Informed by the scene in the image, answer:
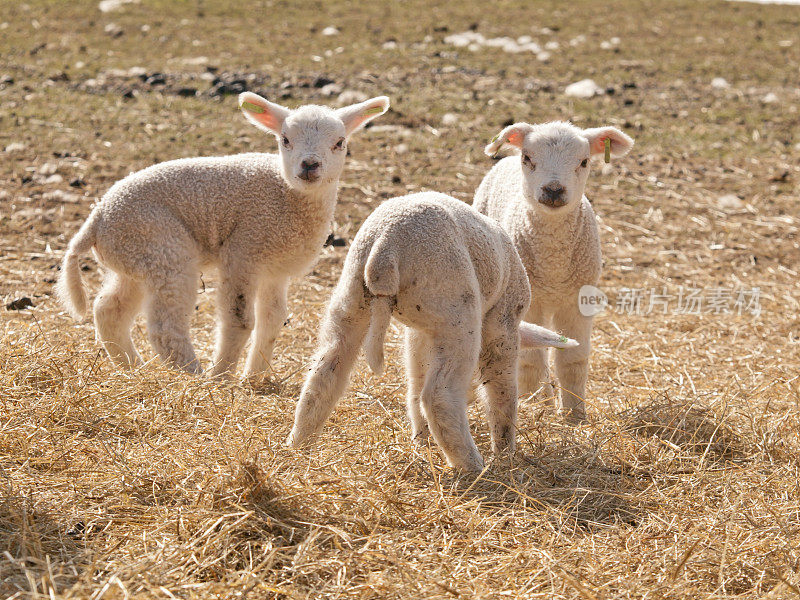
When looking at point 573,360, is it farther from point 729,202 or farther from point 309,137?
point 729,202

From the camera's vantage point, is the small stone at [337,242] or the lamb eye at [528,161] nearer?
the lamb eye at [528,161]

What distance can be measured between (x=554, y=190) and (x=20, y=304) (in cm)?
423

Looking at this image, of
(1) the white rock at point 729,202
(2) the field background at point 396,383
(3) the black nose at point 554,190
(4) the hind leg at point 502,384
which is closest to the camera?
(2) the field background at point 396,383

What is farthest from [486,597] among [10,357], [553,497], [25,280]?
[25,280]

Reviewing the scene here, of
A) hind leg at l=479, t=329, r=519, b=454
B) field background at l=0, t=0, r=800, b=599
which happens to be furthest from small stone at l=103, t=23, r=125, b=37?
→ hind leg at l=479, t=329, r=519, b=454

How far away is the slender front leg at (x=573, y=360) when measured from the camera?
6.30m

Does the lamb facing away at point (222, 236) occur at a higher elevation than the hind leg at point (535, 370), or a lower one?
higher

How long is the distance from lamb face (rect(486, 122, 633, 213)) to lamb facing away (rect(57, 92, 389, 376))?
1.04 metres

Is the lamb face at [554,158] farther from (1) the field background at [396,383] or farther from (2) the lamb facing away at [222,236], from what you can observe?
(1) the field background at [396,383]

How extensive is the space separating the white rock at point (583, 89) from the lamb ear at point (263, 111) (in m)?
8.04

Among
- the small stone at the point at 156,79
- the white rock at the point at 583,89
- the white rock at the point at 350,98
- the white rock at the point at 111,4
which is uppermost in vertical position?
the white rock at the point at 111,4

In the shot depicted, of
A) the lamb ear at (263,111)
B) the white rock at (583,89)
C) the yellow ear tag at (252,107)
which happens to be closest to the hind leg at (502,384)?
the lamb ear at (263,111)

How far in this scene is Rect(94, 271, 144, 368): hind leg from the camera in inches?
254

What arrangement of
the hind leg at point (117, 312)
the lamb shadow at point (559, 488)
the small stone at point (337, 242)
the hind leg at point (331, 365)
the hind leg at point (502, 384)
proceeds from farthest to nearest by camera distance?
the small stone at point (337, 242), the hind leg at point (117, 312), the hind leg at point (502, 384), the hind leg at point (331, 365), the lamb shadow at point (559, 488)
